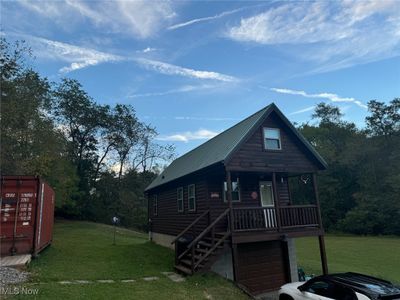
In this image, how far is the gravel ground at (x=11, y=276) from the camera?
8.36 metres

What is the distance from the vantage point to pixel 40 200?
1216cm

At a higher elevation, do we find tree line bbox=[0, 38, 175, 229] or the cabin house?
tree line bbox=[0, 38, 175, 229]

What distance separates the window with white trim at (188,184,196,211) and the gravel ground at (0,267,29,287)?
7751 mm

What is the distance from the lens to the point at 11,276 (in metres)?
8.77

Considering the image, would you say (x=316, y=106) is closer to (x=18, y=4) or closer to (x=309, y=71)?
(x=309, y=71)

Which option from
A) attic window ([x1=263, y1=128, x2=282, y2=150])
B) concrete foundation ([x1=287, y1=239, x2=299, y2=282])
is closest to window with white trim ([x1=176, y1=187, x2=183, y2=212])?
attic window ([x1=263, y1=128, x2=282, y2=150])

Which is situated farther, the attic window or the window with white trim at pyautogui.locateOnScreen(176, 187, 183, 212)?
the window with white trim at pyautogui.locateOnScreen(176, 187, 183, 212)

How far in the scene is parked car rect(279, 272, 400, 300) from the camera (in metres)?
6.86

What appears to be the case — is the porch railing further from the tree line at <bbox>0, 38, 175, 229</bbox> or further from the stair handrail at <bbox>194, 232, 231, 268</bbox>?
the tree line at <bbox>0, 38, 175, 229</bbox>

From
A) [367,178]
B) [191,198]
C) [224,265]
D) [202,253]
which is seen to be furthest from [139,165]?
[202,253]

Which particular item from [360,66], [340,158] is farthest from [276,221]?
[340,158]

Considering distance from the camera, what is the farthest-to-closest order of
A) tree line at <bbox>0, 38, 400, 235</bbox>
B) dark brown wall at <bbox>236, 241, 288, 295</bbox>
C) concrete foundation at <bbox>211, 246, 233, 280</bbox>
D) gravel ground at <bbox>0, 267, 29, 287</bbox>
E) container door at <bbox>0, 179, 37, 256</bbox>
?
tree line at <bbox>0, 38, 400, 235</bbox> < dark brown wall at <bbox>236, 241, 288, 295</bbox> < concrete foundation at <bbox>211, 246, 233, 280</bbox> < container door at <bbox>0, 179, 37, 256</bbox> < gravel ground at <bbox>0, 267, 29, 287</bbox>

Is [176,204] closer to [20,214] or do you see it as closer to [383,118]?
[20,214]

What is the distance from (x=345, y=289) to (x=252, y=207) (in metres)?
5.36
